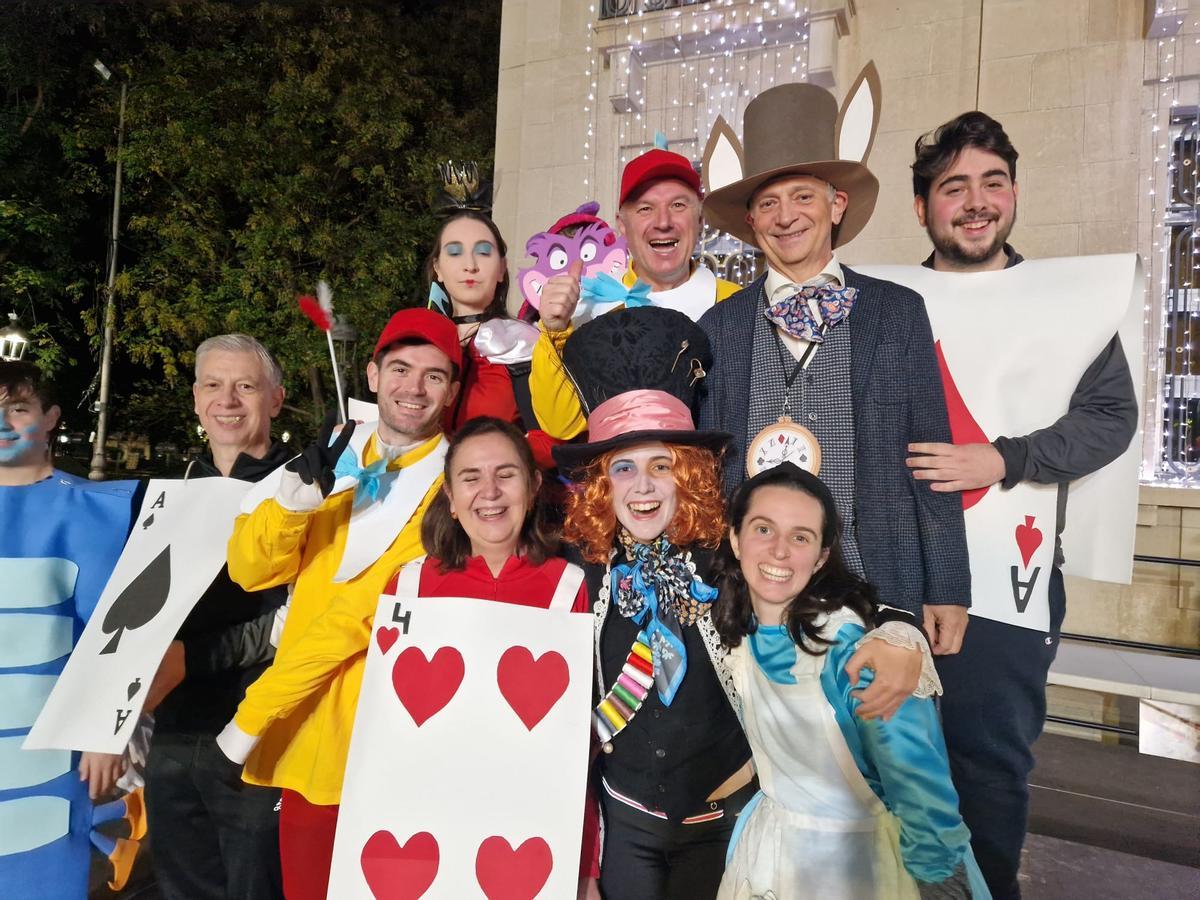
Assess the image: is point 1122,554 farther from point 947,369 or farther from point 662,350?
point 662,350

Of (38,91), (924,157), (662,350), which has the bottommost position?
(662,350)

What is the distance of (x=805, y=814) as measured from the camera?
156cm

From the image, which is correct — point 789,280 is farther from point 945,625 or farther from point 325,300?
point 325,300

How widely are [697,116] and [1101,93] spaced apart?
284cm

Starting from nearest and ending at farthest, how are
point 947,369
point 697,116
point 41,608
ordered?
point 947,369
point 41,608
point 697,116

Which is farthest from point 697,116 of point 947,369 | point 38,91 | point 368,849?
point 38,91

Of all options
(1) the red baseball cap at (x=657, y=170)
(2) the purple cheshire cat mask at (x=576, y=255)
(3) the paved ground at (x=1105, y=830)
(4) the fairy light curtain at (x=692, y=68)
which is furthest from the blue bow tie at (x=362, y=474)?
(4) the fairy light curtain at (x=692, y=68)

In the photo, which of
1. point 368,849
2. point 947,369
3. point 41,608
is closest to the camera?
point 368,849

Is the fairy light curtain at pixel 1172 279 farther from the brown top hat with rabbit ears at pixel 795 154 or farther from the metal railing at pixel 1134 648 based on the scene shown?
the brown top hat with rabbit ears at pixel 795 154

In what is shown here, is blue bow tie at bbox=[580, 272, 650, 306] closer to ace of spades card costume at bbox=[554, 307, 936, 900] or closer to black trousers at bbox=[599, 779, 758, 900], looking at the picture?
ace of spades card costume at bbox=[554, 307, 936, 900]

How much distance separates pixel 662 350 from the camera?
1776mm

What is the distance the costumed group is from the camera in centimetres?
159

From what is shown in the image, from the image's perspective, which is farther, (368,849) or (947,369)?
(947,369)

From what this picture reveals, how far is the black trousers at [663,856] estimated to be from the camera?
170 centimetres
